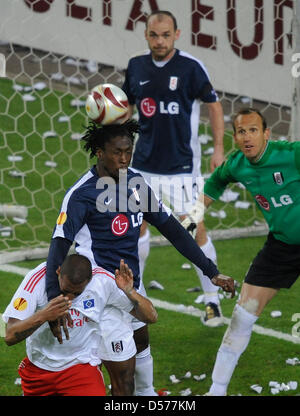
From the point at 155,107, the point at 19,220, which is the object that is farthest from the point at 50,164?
the point at 155,107

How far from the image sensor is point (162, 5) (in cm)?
1048

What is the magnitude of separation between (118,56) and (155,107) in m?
2.86

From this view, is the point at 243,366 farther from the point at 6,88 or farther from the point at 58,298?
the point at 6,88

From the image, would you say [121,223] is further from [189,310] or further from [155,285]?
[155,285]

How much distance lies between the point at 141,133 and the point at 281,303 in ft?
5.23

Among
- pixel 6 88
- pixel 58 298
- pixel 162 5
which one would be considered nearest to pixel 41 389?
pixel 58 298

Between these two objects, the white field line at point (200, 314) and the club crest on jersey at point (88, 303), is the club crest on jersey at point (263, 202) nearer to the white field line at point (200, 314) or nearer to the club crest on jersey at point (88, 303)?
the white field line at point (200, 314)

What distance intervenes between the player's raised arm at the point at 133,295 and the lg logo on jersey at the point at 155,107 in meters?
2.54

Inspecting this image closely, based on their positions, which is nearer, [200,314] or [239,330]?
[239,330]

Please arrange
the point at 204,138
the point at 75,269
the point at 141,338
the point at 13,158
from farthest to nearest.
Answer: the point at 204,138
the point at 13,158
the point at 141,338
the point at 75,269

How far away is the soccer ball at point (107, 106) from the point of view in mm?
6121

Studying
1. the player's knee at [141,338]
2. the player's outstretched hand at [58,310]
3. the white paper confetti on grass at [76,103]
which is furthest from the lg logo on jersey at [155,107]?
the white paper confetti on grass at [76,103]

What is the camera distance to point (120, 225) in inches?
229

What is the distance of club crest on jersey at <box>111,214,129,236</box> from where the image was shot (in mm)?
5797
